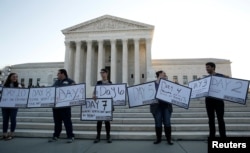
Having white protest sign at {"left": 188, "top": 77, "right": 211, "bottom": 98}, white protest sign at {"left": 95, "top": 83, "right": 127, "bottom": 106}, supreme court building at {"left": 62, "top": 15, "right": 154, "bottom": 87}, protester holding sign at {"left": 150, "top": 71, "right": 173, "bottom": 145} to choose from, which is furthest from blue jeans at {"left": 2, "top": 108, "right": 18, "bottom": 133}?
supreme court building at {"left": 62, "top": 15, "right": 154, "bottom": 87}

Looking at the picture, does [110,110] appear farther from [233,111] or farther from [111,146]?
[233,111]

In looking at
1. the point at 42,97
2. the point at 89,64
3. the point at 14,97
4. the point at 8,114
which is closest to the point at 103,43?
the point at 89,64

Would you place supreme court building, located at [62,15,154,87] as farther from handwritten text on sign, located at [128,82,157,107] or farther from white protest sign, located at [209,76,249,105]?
white protest sign, located at [209,76,249,105]

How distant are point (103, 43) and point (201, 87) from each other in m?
37.8

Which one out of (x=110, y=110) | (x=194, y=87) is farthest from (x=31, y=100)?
(x=194, y=87)

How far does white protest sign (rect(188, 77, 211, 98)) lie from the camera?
18.6 feet

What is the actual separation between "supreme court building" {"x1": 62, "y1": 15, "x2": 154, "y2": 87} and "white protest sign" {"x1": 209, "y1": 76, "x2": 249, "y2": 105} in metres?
33.3

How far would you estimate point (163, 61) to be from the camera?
162 feet

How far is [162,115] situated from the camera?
574 centimetres

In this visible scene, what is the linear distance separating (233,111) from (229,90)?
4.02m

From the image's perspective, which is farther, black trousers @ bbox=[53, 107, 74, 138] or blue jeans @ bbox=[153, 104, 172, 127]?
black trousers @ bbox=[53, 107, 74, 138]

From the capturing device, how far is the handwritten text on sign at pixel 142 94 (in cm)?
602

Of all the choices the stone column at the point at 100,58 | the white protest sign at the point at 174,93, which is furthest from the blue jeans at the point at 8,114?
the stone column at the point at 100,58

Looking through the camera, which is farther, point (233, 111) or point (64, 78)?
point (233, 111)
